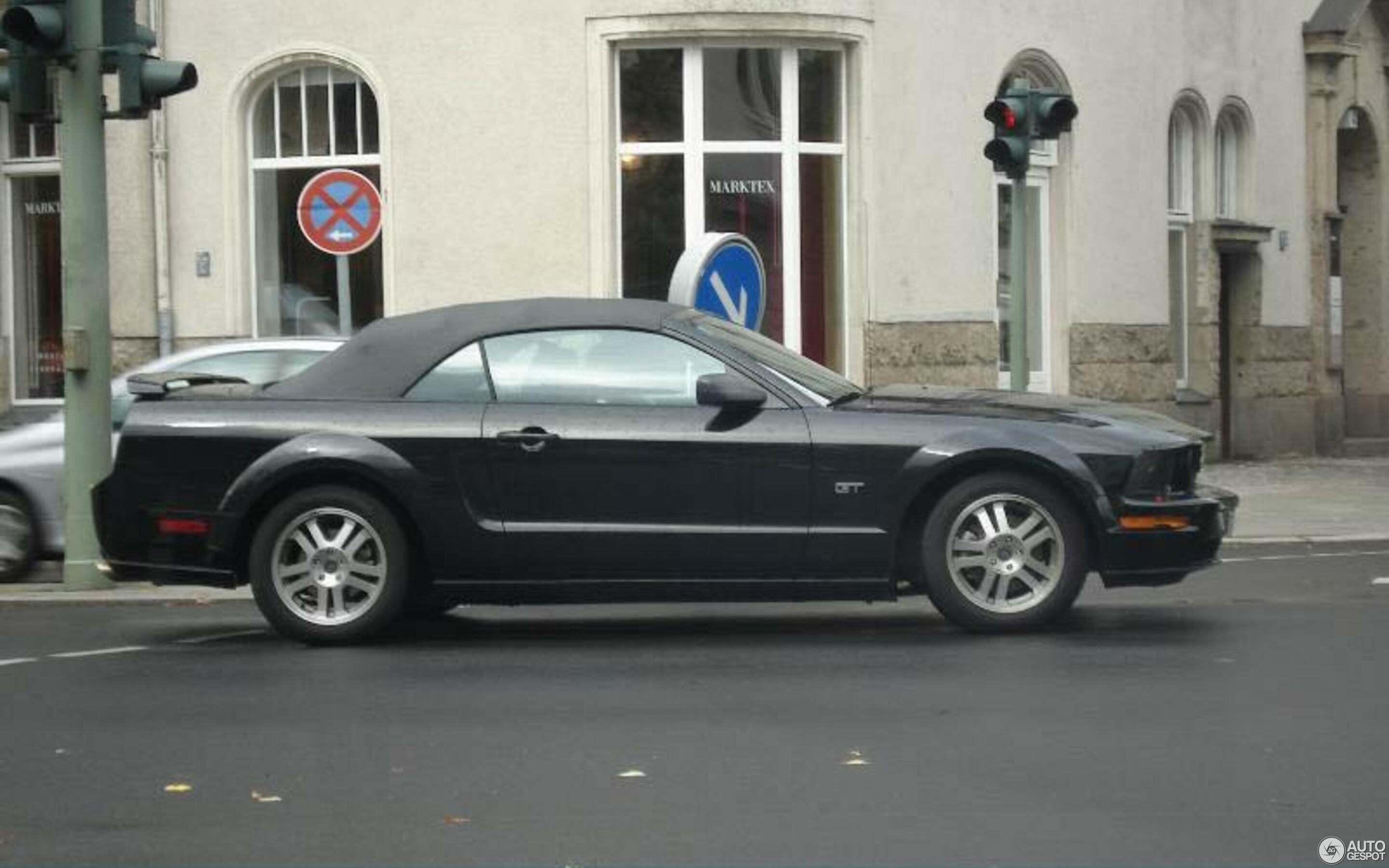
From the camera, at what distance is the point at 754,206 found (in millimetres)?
21094

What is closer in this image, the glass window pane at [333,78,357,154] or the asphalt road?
the asphalt road

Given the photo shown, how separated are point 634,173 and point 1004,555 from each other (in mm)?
11155

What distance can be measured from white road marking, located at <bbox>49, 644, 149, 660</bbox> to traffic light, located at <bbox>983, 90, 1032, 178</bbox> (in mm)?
7651

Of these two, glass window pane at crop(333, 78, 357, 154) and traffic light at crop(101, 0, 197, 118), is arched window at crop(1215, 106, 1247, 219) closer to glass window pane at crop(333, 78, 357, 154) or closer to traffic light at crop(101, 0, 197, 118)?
glass window pane at crop(333, 78, 357, 154)

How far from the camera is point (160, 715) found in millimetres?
8711

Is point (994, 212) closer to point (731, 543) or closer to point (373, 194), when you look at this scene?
point (373, 194)

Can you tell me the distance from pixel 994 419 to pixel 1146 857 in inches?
177

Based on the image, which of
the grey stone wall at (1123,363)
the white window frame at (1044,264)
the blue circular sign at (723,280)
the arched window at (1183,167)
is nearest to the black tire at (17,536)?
the blue circular sign at (723,280)

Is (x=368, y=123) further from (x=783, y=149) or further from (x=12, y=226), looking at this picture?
(x=12, y=226)

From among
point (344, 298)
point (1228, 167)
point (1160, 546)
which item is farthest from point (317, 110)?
point (1160, 546)

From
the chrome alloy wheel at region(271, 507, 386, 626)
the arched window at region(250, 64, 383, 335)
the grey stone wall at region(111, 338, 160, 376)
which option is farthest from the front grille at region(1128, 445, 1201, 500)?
the grey stone wall at region(111, 338, 160, 376)

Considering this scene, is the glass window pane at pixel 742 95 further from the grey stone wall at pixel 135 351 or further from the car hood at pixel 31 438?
the car hood at pixel 31 438

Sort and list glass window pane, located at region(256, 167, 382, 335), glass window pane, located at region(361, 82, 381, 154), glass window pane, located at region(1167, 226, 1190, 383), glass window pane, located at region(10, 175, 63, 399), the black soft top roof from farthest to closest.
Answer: glass window pane, located at region(1167, 226, 1190, 383), glass window pane, located at region(10, 175, 63, 399), glass window pane, located at region(256, 167, 382, 335), glass window pane, located at region(361, 82, 381, 154), the black soft top roof

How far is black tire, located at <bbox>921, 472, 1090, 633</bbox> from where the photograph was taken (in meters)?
10.4
